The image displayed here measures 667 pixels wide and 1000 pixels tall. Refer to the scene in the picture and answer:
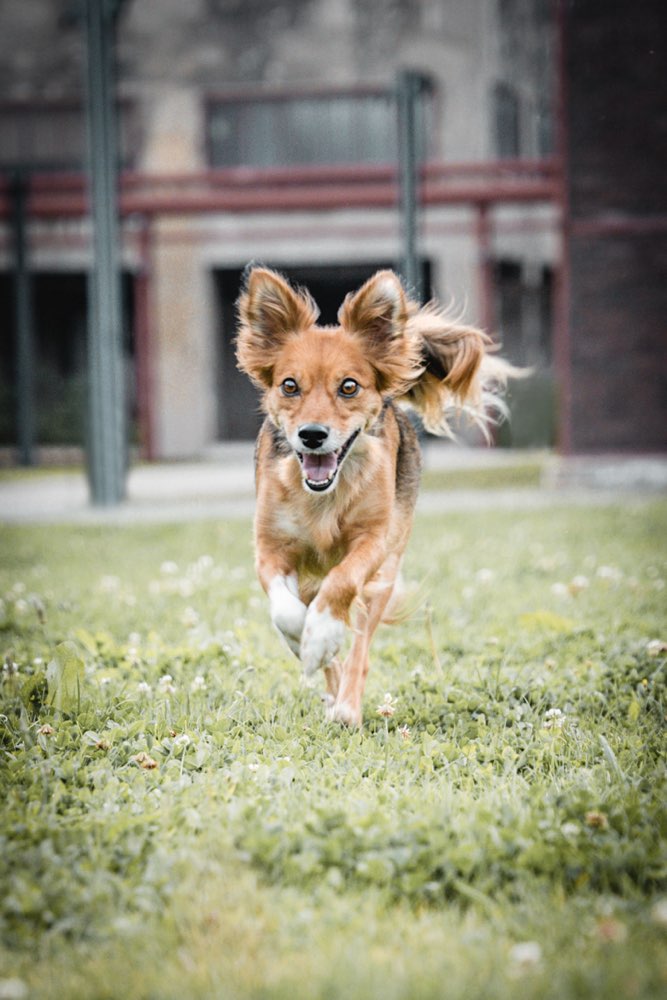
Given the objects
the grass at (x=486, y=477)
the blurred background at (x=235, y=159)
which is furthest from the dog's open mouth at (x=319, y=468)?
the blurred background at (x=235, y=159)

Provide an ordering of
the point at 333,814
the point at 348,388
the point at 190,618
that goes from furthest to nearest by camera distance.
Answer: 1. the point at 190,618
2. the point at 348,388
3. the point at 333,814

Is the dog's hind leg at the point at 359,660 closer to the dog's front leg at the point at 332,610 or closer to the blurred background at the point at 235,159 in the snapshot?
the dog's front leg at the point at 332,610

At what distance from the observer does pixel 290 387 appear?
14.1 feet

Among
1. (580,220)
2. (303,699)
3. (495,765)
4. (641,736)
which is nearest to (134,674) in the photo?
(303,699)

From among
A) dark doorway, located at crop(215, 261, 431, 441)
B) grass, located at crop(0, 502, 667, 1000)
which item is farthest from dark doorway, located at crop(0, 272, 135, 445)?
grass, located at crop(0, 502, 667, 1000)

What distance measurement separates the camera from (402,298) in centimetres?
447

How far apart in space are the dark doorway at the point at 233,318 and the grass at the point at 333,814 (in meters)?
18.7

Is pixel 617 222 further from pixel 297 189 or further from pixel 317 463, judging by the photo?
pixel 317 463

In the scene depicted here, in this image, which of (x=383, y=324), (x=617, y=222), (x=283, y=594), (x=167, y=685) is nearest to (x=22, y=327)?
(x=617, y=222)

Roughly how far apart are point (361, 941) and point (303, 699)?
214 centimetres

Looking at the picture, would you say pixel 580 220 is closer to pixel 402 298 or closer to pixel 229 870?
pixel 402 298

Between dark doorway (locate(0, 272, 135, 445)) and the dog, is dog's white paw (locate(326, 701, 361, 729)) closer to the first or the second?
the dog

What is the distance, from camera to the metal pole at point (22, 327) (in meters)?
20.6

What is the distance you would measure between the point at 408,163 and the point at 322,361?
11.2m
